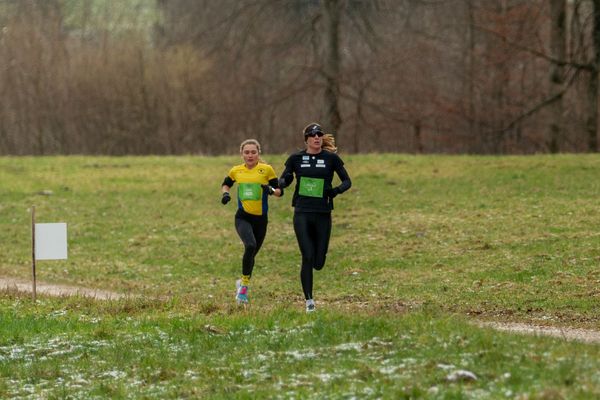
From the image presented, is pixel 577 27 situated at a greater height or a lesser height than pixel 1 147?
greater

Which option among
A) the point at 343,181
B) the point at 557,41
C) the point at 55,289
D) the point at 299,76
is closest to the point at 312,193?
the point at 343,181

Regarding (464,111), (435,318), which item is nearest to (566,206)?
(435,318)

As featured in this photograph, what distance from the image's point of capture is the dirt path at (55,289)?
17266 millimetres

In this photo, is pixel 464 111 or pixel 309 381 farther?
pixel 464 111

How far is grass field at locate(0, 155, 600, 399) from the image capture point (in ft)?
30.5

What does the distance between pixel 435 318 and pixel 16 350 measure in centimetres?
438

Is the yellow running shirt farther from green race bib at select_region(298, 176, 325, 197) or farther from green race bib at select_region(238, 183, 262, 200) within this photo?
green race bib at select_region(298, 176, 325, 197)

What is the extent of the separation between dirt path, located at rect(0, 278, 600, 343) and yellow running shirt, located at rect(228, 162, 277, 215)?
257cm

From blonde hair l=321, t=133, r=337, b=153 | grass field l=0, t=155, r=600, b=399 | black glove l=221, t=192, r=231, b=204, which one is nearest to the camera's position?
grass field l=0, t=155, r=600, b=399

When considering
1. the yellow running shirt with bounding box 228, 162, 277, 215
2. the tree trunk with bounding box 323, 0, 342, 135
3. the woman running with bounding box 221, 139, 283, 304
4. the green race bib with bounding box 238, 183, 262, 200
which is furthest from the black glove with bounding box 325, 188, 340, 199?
the tree trunk with bounding box 323, 0, 342, 135

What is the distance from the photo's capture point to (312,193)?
13.5m

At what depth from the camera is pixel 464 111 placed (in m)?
47.7

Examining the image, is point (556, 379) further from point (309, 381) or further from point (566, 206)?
point (566, 206)

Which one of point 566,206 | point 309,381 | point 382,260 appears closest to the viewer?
point 309,381
